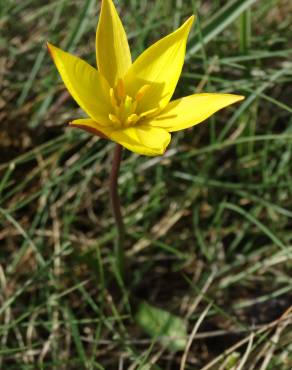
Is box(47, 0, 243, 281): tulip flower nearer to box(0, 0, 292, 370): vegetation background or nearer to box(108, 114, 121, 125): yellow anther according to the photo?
box(108, 114, 121, 125): yellow anther

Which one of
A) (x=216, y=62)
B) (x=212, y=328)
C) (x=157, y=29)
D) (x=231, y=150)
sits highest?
(x=157, y=29)

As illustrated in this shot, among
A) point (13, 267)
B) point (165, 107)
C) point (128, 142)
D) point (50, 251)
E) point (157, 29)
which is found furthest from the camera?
point (157, 29)

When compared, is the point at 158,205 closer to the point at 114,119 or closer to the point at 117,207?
the point at 117,207

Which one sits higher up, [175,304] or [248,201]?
[248,201]

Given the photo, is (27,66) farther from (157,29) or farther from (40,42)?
(157,29)

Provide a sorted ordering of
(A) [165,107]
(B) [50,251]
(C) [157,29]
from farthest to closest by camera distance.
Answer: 1. (C) [157,29]
2. (B) [50,251]
3. (A) [165,107]

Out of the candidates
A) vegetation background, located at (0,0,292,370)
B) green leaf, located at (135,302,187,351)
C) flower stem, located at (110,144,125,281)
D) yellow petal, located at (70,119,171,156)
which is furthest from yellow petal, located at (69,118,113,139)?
green leaf, located at (135,302,187,351)

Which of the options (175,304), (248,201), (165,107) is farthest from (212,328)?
(165,107)
